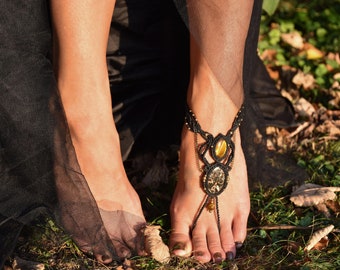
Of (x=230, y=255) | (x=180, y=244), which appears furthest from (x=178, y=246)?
(x=230, y=255)

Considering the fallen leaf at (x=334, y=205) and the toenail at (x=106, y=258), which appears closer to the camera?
the toenail at (x=106, y=258)

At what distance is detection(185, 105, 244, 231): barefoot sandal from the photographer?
5.53 ft

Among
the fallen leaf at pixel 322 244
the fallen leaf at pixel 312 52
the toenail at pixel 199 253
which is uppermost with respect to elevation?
the fallen leaf at pixel 312 52

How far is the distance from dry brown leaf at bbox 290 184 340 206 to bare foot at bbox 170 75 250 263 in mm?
145

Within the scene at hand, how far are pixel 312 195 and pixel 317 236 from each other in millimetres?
157

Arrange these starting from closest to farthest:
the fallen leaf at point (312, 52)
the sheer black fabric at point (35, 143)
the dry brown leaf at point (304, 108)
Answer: the sheer black fabric at point (35, 143), the dry brown leaf at point (304, 108), the fallen leaf at point (312, 52)

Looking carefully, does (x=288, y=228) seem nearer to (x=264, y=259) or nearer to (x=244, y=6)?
(x=264, y=259)

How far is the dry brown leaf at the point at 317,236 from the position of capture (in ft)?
5.40

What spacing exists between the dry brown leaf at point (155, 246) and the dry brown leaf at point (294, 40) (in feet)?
4.13

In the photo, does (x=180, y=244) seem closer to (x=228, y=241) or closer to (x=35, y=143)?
(x=228, y=241)

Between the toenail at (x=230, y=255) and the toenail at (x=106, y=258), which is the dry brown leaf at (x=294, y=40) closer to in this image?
the toenail at (x=230, y=255)

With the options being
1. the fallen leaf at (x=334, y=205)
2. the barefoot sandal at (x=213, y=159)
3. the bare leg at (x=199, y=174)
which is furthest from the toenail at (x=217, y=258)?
the fallen leaf at (x=334, y=205)

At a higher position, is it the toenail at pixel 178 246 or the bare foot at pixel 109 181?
the bare foot at pixel 109 181

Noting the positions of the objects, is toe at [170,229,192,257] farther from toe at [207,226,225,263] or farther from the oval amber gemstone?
the oval amber gemstone
